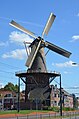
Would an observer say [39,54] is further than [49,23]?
No

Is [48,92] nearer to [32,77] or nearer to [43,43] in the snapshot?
[32,77]

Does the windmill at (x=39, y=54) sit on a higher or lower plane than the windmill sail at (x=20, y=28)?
lower

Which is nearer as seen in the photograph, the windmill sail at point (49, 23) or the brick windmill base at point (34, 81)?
the brick windmill base at point (34, 81)

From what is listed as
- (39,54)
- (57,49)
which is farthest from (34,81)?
(57,49)

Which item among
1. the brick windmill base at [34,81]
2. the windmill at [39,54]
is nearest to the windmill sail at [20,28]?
the windmill at [39,54]

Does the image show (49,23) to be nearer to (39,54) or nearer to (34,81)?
(39,54)

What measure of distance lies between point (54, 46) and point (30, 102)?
64.7 ft

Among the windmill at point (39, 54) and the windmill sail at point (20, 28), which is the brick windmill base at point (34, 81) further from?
the windmill sail at point (20, 28)

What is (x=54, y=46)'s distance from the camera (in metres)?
103

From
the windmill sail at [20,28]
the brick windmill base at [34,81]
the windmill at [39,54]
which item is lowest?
the brick windmill base at [34,81]

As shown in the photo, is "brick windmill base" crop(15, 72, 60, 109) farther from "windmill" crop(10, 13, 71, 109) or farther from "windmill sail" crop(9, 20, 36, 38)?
"windmill sail" crop(9, 20, 36, 38)

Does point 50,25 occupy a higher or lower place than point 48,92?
higher

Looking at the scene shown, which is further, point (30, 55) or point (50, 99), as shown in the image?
point (50, 99)

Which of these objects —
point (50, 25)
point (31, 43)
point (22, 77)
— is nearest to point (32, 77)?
point (22, 77)
